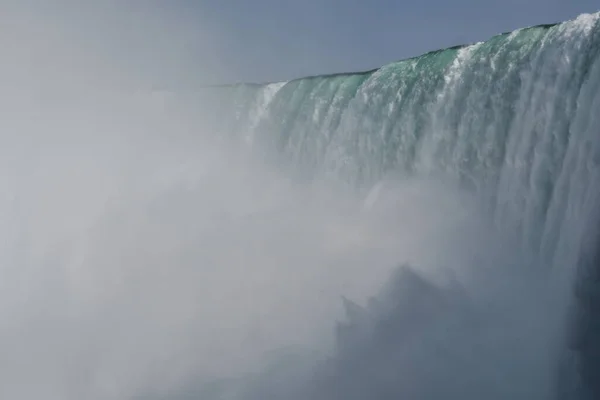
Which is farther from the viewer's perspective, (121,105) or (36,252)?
(121,105)

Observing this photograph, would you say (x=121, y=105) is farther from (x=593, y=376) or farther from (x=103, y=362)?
(x=593, y=376)

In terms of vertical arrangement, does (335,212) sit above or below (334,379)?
above

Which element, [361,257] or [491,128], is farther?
[361,257]

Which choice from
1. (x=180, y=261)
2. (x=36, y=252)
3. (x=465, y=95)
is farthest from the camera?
(x=36, y=252)

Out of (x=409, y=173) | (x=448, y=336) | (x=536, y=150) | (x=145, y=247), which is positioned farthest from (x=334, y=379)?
(x=145, y=247)

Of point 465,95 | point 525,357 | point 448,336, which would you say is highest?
point 465,95

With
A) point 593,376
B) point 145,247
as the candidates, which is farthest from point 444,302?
point 145,247

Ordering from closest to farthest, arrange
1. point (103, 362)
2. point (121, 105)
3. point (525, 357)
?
point (525, 357), point (103, 362), point (121, 105)

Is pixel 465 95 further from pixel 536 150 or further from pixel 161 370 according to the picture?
pixel 161 370
